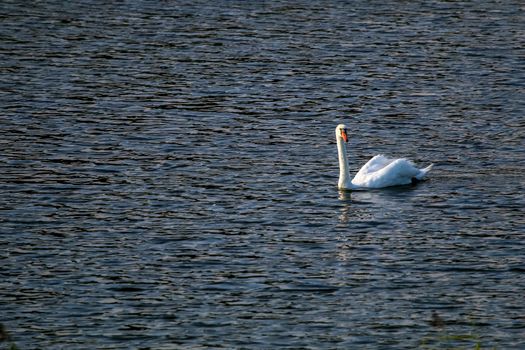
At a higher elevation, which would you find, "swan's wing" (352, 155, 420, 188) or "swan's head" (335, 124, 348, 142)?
"swan's head" (335, 124, 348, 142)

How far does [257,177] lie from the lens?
23.8 m

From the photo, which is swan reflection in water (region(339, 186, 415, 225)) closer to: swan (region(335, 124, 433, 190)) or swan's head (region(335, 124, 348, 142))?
swan (region(335, 124, 433, 190))

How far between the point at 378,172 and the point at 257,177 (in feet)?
7.48

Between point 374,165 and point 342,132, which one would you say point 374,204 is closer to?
point 374,165

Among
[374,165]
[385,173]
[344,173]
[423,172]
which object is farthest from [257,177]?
[423,172]

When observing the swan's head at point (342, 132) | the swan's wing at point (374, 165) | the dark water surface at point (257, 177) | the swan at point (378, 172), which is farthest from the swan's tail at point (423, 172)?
the swan's head at point (342, 132)

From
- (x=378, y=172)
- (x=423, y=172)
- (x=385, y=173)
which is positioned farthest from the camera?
(x=423, y=172)

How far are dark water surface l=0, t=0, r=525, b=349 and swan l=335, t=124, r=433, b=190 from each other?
0.23 metres

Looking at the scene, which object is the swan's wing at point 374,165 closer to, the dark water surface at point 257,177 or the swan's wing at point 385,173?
the swan's wing at point 385,173

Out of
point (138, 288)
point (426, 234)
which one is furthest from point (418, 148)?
point (138, 288)

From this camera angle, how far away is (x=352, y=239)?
19.9m

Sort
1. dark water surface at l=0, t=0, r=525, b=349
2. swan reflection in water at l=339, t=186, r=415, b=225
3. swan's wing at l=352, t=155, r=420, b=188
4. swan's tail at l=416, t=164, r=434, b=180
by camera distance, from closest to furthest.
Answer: dark water surface at l=0, t=0, r=525, b=349 < swan reflection in water at l=339, t=186, r=415, b=225 < swan's wing at l=352, t=155, r=420, b=188 < swan's tail at l=416, t=164, r=434, b=180

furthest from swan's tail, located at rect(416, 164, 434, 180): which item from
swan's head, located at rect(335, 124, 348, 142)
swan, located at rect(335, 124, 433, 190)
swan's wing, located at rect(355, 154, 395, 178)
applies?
swan's head, located at rect(335, 124, 348, 142)

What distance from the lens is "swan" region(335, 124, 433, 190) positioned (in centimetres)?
2319
